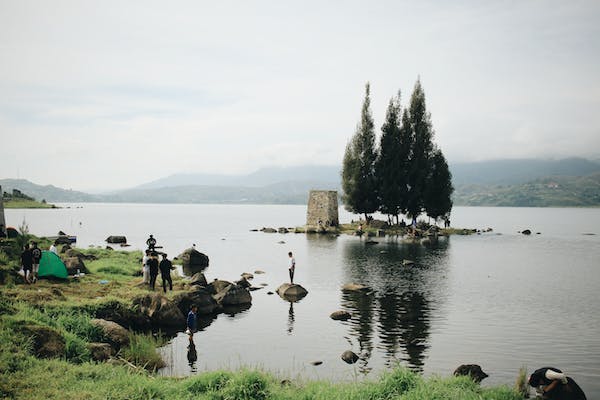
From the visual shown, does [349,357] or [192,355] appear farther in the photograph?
[192,355]

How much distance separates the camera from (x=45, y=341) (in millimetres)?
17234

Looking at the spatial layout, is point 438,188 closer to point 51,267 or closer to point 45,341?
point 51,267

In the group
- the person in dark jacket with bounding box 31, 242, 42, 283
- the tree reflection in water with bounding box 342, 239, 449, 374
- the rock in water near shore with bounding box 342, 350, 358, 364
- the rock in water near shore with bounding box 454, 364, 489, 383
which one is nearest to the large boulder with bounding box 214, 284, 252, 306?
the tree reflection in water with bounding box 342, 239, 449, 374

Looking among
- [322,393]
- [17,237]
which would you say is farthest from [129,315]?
[17,237]

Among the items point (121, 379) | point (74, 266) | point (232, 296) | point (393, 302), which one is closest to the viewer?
point (121, 379)

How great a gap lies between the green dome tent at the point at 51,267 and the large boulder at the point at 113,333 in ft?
37.0

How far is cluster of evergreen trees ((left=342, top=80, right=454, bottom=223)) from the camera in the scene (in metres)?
95.9

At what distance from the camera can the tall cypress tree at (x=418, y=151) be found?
313 feet

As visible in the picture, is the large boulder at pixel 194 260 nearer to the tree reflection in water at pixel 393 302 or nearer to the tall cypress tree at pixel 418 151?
the tree reflection in water at pixel 393 302

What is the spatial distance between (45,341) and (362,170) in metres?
86.2

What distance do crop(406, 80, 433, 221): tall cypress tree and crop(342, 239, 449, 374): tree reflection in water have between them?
3285 centimetres

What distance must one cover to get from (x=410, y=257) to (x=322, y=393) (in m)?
48.2

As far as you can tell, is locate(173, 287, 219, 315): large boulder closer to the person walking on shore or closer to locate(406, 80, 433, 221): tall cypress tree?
the person walking on shore

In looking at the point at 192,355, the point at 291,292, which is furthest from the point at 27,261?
the point at 291,292
